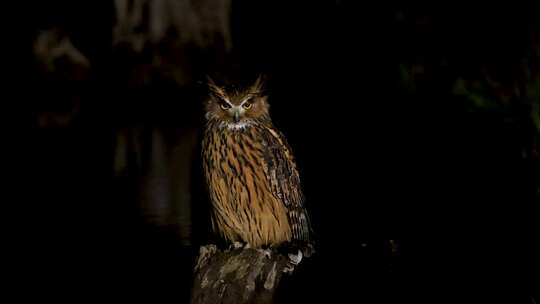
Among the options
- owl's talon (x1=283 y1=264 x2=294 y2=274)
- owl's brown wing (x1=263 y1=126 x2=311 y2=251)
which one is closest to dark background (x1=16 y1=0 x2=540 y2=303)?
owl's talon (x1=283 y1=264 x2=294 y2=274)

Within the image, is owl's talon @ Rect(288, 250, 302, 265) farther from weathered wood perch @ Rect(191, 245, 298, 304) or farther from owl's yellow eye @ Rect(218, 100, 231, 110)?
owl's yellow eye @ Rect(218, 100, 231, 110)

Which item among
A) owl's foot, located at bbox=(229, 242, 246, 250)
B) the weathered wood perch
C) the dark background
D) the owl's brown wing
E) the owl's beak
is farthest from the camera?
the owl's brown wing

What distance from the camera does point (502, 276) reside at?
4.46 metres

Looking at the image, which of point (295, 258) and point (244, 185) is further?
point (244, 185)

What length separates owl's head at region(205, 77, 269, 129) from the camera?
5.20m

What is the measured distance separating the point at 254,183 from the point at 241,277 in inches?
39.3

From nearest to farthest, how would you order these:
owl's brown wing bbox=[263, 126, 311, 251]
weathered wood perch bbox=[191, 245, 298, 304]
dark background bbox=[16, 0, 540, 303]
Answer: weathered wood perch bbox=[191, 245, 298, 304]
dark background bbox=[16, 0, 540, 303]
owl's brown wing bbox=[263, 126, 311, 251]

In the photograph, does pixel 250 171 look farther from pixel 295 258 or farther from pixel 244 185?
pixel 295 258

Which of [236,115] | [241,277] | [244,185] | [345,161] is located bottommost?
[241,277]

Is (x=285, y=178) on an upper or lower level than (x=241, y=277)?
upper

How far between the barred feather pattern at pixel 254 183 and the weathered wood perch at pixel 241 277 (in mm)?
733

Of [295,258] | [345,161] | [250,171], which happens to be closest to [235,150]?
[250,171]

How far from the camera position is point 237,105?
5.20 m

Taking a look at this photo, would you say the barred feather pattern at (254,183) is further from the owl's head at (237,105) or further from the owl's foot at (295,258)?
the owl's foot at (295,258)
